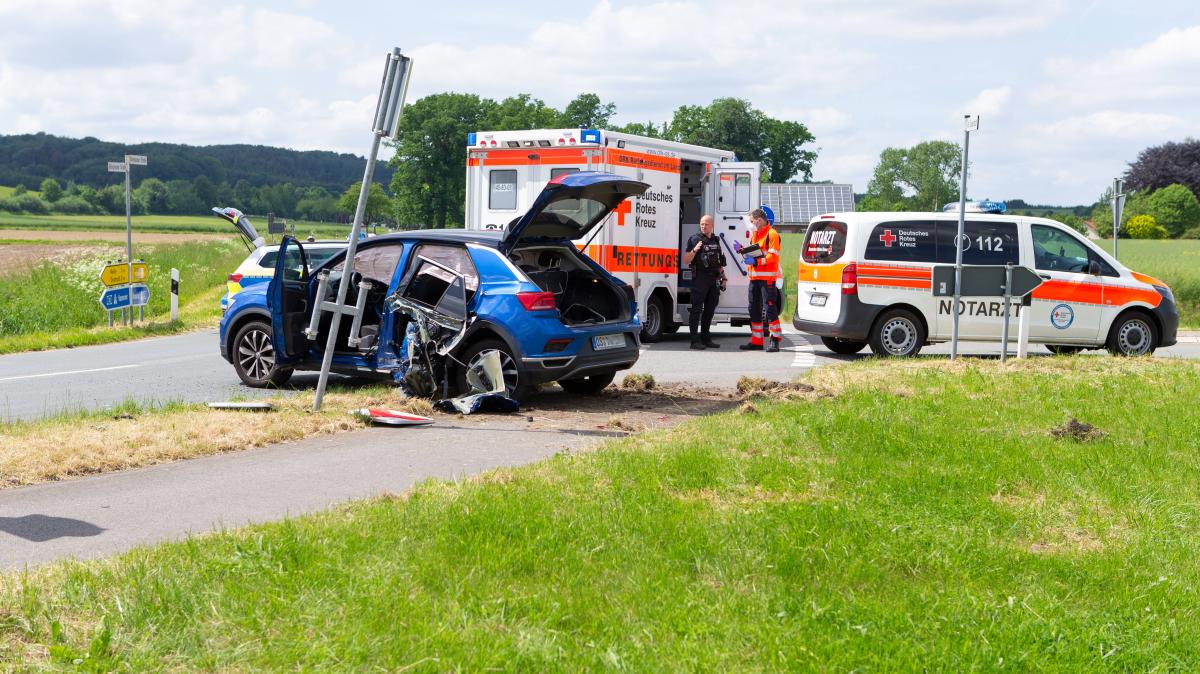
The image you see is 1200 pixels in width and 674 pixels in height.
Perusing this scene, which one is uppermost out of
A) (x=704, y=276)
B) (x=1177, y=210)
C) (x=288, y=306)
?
(x=1177, y=210)

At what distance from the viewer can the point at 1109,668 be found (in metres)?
3.99

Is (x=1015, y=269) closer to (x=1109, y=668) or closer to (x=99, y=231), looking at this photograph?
(x=1109, y=668)

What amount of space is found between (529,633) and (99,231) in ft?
263

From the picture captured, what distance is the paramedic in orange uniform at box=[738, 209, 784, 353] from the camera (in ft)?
54.7

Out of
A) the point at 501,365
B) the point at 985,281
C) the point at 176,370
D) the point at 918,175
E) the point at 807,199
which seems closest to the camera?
the point at 501,365

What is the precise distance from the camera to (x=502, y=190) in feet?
58.7

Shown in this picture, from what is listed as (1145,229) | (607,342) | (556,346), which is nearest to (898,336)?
(607,342)

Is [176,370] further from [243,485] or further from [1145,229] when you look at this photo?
[1145,229]

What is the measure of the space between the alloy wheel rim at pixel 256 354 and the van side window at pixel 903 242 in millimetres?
7911

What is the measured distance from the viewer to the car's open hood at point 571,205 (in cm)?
980

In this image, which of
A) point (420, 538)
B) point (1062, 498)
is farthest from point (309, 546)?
point (1062, 498)

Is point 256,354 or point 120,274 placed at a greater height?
point 120,274

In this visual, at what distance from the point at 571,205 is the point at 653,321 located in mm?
8029

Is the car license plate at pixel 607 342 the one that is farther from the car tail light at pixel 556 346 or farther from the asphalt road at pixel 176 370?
the asphalt road at pixel 176 370
